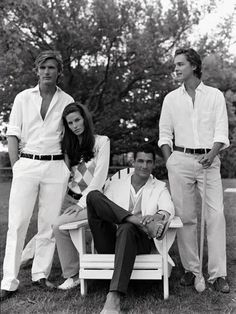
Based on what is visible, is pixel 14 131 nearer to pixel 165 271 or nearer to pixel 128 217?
pixel 128 217

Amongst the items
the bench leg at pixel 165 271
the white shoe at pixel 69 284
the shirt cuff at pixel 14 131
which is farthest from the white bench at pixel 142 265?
the shirt cuff at pixel 14 131

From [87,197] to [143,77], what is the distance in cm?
1430

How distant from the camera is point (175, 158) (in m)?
3.85

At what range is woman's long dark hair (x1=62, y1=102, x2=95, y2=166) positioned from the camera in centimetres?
377

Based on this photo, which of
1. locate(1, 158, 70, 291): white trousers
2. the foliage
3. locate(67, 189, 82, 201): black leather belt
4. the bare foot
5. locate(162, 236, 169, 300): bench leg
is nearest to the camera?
the bare foot

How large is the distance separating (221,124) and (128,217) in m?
1.14

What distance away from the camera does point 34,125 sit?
3707mm

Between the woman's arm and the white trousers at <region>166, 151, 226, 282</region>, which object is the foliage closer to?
the woman's arm

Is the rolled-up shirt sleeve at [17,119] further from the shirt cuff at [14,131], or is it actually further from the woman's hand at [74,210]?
the woman's hand at [74,210]

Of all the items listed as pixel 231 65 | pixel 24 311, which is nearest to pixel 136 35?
pixel 231 65

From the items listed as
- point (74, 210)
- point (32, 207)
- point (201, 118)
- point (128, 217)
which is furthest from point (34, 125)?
point (201, 118)

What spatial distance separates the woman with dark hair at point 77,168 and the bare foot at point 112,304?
710 millimetres

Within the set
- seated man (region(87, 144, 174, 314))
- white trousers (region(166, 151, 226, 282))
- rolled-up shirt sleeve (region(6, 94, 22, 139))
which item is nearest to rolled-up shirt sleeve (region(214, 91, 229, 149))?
white trousers (region(166, 151, 226, 282))

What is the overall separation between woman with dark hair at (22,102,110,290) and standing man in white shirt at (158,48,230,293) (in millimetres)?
640
